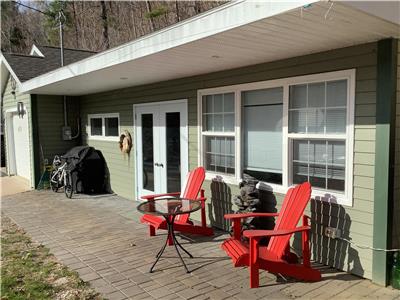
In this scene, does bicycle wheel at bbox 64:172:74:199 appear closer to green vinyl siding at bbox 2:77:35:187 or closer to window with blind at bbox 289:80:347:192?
green vinyl siding at bbox 2:77:35:187

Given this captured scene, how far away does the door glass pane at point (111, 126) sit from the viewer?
826 centimetres

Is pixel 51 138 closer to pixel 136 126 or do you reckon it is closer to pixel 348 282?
pixel 136 126

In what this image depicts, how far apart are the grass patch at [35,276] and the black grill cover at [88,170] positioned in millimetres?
3478

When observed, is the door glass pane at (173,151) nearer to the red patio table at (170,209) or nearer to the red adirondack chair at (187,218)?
the red adirondack chair at (187,218)

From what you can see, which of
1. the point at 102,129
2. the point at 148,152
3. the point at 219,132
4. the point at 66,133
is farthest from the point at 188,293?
the point at 66,133

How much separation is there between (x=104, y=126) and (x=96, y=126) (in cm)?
56

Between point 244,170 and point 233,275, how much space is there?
170cm

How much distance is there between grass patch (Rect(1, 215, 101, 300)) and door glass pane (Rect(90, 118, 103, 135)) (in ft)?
14.6

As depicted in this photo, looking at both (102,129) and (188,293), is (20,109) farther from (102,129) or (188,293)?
(188,293)

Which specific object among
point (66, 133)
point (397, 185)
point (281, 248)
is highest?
point (66, 133)

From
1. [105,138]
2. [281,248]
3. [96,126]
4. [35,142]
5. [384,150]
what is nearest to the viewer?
[384,150]

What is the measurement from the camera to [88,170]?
8508 millimetres

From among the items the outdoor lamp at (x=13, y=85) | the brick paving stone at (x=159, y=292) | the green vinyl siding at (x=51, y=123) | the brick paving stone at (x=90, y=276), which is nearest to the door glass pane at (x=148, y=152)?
the brick paving stone at (x=90, y=276)

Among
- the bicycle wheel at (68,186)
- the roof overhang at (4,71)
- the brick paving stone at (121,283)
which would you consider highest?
the roof overhang at (4,71)
